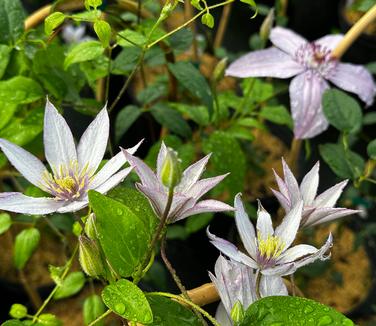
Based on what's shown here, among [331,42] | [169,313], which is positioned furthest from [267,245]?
[331,42]

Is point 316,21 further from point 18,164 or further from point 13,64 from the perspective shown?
point 18,164

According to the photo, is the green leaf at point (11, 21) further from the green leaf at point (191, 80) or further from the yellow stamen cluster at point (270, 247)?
the yellow stamen cluster at point (270, 247)

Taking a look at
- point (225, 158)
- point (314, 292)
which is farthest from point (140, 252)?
point (314, 292)

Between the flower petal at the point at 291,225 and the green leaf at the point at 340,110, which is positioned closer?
the flower petal at the point at 291,225

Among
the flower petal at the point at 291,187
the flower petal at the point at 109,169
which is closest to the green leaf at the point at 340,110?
the flower petal at the point at 291,187

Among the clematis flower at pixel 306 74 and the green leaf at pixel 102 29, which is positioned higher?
the green leaf at pixel 102 29
